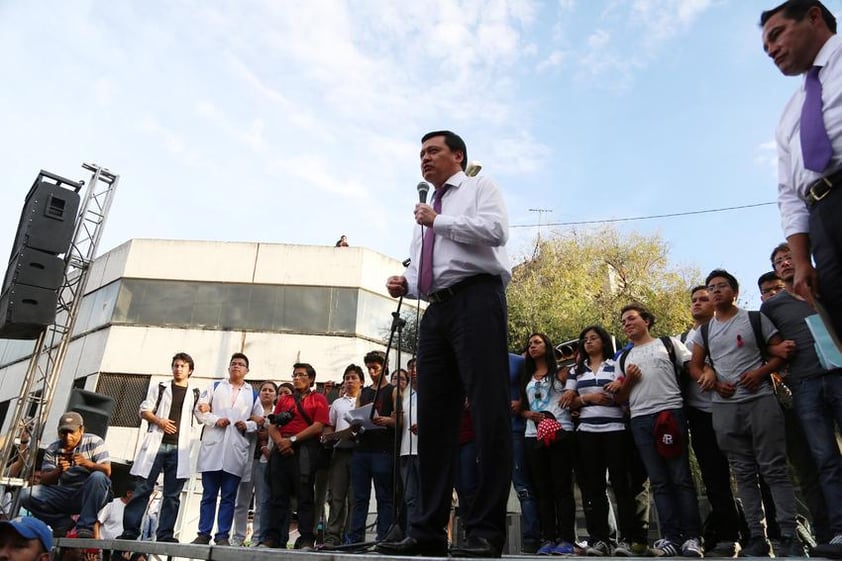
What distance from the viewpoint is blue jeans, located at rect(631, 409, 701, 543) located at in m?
4.07

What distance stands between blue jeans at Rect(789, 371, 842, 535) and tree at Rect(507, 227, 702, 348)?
→ 13.2 metres

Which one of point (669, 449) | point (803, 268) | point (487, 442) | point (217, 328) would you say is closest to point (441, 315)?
point (487, 442)

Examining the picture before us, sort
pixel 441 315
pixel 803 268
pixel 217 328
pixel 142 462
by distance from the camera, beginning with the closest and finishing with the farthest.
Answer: pixel 803 268, pixel 441 315, pixel 142 462, pixel 217 328

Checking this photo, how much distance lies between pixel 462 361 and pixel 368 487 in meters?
3.73

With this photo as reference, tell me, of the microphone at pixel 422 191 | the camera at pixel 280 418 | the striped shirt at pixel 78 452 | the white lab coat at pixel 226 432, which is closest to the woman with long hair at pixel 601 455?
the microphone at pixel 422 191

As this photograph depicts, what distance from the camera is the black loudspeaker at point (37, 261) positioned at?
10.0 metres

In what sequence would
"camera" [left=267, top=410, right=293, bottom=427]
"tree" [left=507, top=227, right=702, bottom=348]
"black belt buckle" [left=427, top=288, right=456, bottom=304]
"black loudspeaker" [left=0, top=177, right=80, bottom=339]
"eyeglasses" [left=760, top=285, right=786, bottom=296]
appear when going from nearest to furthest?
"black belt buckle" [left=427, top=288, right=456, bottom=304] → "eyeglasses" [left=760, top=285, right=786, bottom=296] → "camera" [left=267, top=410, right=293, bottom=427] → "black loudspeaker" [left=0, top=177, right=80, bottom=339] → "tree" [left=507, top=227, right=702, bottom=348]

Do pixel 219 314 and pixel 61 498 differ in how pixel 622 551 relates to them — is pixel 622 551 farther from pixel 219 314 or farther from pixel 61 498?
pixel 219 314

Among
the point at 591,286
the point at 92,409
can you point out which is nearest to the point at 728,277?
the point at 92,409

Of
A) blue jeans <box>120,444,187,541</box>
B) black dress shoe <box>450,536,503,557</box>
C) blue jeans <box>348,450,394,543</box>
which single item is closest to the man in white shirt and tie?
black dress shoe <box>450,536,503,557</box>

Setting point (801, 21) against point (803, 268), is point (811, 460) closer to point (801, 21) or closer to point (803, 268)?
point (803, 268)

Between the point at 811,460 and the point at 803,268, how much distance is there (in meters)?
2.52

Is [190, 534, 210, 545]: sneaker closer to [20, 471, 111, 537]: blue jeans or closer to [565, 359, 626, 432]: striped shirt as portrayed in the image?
[20, 471, 111, 537]: blue jeans

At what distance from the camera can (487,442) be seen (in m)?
2.54
